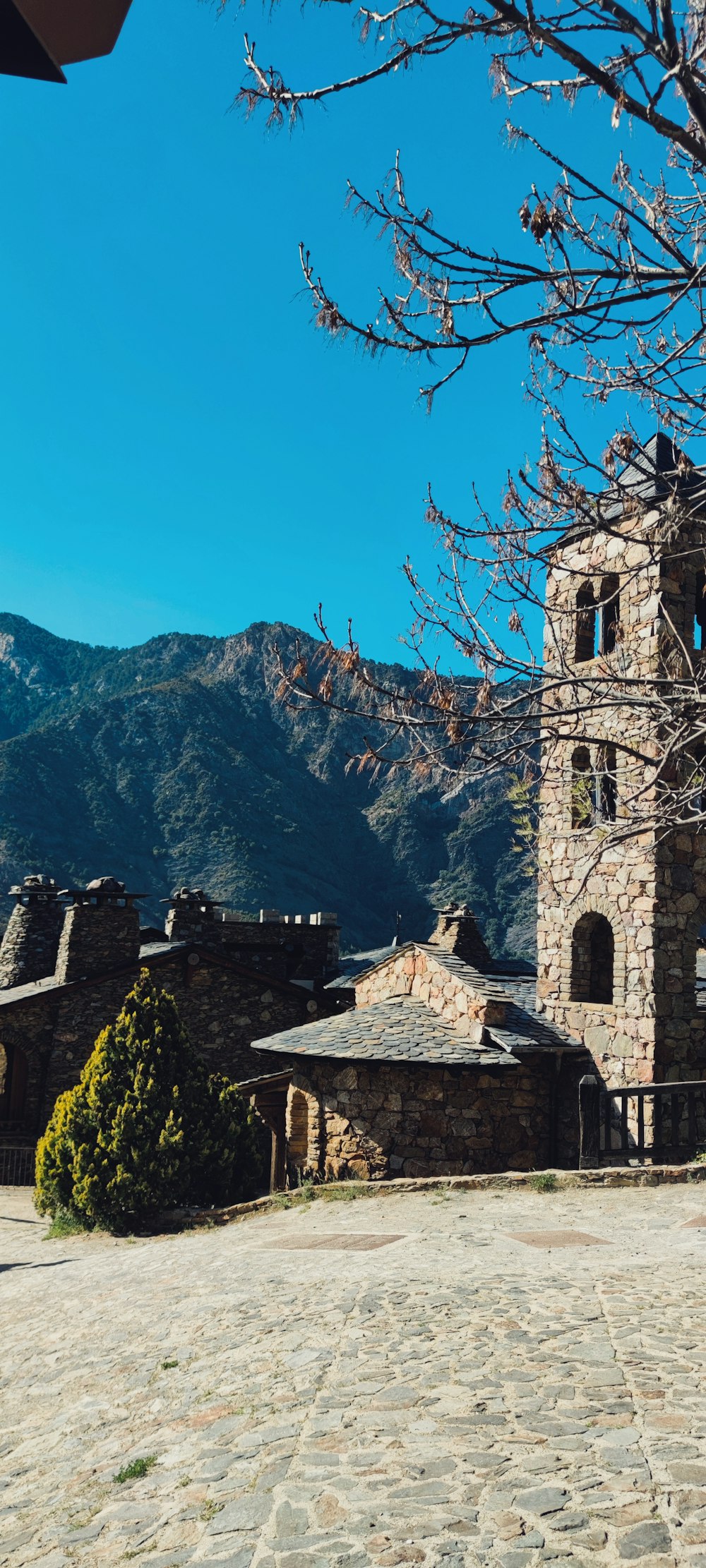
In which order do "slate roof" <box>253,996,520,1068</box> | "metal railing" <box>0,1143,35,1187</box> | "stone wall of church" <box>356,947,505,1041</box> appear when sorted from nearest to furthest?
"slate roof" <box>253,996,520,1068</box>
"stone wall of church" <box>356,947,505,1041</box>
"metal railing" <box>0,1143,35,1187</box>

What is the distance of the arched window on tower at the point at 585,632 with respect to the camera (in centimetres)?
1598

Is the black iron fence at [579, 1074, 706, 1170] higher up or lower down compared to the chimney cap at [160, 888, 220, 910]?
lower down

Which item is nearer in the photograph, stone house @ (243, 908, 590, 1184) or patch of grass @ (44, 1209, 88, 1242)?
stone house @ (243, 908, 590, 1184)

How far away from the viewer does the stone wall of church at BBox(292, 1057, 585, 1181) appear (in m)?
13.4

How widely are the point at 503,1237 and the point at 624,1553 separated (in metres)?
5.30

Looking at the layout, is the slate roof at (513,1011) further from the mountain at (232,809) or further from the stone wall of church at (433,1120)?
the mountain at (232,809)

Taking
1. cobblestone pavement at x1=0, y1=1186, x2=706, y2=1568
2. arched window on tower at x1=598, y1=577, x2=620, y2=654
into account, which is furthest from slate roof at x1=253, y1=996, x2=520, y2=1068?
arched window on tower at x1=598, y1=577, x2=620, y2=654

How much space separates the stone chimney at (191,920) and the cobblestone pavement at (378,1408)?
17.1 metres

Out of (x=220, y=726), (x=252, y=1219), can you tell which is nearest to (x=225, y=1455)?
(x=252, y=1219)

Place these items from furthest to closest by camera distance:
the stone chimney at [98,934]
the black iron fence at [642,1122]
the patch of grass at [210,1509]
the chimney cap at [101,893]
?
1. the chimney cap at [101,893]
2. the stone chimney at [98,934]
3. the black iron fence at [642,1122]
4. the patch of grass at [210,1509]

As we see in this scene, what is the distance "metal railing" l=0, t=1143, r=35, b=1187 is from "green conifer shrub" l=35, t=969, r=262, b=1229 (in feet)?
22.0

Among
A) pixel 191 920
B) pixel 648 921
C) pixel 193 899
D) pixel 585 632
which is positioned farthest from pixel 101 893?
pixel 648 921

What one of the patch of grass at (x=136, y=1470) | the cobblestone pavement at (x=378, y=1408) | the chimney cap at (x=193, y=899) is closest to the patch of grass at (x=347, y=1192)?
the cobblestone pavement at (x=378, y=1408)

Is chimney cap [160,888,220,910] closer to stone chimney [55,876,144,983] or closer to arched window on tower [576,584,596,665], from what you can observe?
stone chimney [55,876,144,983]
